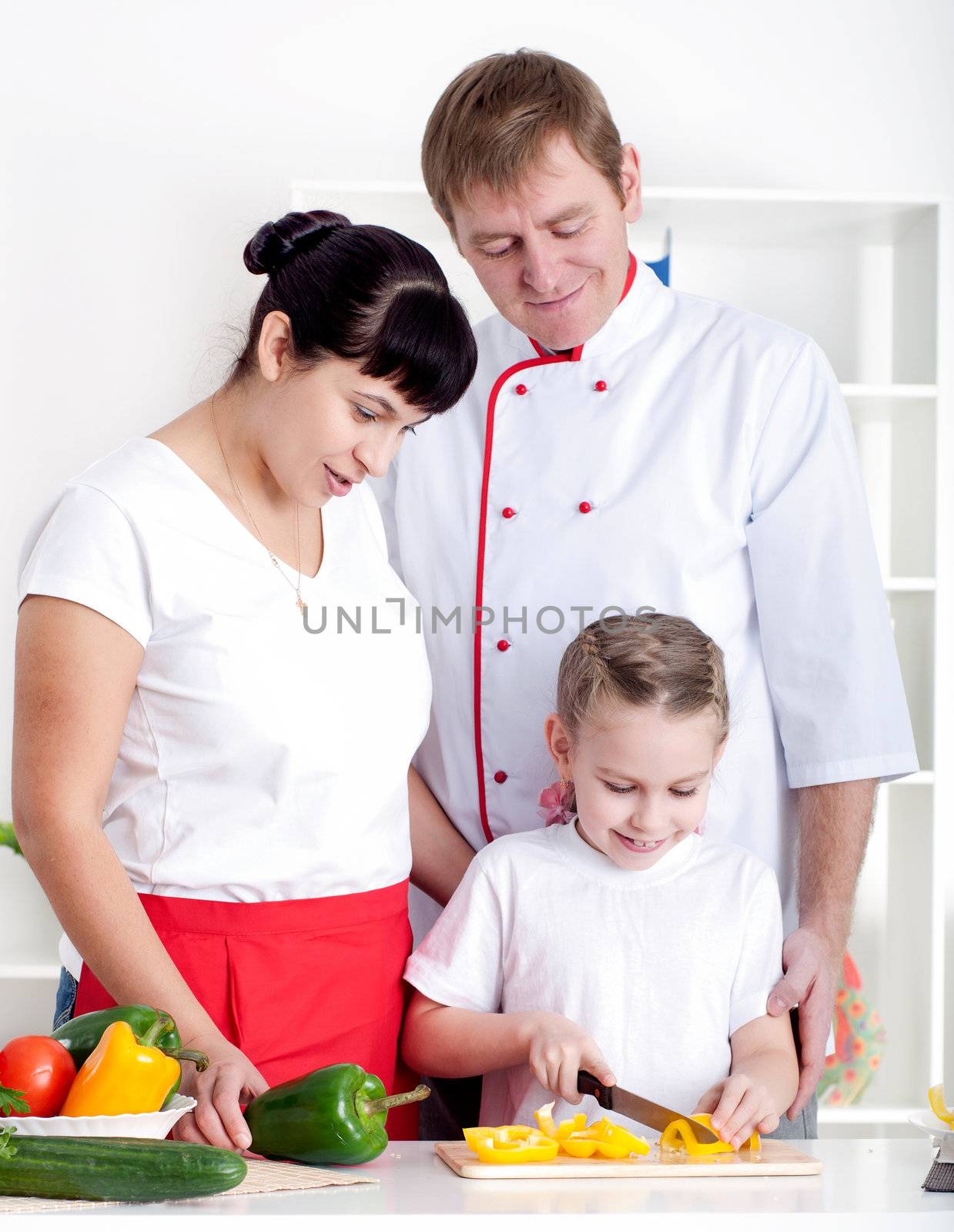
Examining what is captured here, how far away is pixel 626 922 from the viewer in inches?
52.6

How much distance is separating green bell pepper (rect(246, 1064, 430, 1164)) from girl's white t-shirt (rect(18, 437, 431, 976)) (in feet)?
0.77

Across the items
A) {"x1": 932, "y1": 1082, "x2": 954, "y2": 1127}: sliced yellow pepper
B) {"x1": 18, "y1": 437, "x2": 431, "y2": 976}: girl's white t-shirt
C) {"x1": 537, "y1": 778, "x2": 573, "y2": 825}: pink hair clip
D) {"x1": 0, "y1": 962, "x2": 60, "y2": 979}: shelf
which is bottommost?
{"x1": 0, "y1": 962, "x2": 60, "y2": 979}: shelf

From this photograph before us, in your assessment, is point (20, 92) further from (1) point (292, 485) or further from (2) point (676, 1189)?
(2) point (676, 1189)

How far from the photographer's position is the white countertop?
897 mm

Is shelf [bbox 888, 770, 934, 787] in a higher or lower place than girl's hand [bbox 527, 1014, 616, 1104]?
higher

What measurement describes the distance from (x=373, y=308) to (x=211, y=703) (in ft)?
1.25

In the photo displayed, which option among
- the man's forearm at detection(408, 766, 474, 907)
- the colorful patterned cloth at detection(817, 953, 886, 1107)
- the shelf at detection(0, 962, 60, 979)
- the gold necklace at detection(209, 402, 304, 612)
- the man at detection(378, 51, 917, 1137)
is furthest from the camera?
the colorful patterned cloth at detection(817, 953, 886, 1107)

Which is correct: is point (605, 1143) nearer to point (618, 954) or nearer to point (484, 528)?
point (618, 954)

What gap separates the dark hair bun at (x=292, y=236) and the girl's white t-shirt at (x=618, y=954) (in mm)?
623

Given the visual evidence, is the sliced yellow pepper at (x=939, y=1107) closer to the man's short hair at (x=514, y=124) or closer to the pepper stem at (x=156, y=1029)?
the pepper stem at (x=156, y=1029)

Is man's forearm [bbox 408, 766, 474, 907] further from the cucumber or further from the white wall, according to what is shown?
the white wall

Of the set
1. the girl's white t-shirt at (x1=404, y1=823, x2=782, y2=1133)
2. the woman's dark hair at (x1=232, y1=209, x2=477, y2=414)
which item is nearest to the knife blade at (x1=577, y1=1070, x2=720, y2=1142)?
the girl's white t-shirt at (x1=404, y1=823, x2=782, y2=1133)

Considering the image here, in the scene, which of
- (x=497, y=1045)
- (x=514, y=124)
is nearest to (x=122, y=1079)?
(x=497, y=1045)

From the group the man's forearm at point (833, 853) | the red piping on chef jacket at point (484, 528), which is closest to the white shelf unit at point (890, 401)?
the red piping on chef jacket at point (484, 528)
